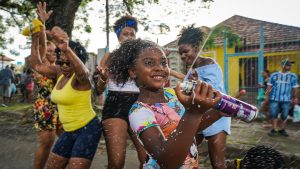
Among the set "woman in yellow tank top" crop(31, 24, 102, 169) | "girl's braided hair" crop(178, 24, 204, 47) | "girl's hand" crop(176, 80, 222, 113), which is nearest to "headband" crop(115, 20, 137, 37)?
"girl's braided hair" crop(178, 24, 204, 47)

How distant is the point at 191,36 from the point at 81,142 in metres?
1.53

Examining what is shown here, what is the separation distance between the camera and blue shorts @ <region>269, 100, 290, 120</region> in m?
7.04

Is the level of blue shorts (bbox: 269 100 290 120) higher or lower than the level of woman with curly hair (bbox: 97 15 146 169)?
lower

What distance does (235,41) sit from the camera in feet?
31.1

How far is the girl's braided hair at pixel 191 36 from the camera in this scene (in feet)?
11.8

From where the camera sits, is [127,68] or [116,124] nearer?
[127,68]

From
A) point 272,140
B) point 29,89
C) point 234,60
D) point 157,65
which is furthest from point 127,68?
point 29,89

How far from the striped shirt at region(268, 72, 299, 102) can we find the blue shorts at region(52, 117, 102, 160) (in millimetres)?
4743

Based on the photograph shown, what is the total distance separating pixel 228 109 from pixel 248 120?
0.16 meters

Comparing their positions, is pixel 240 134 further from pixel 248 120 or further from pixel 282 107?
pixel 248 120

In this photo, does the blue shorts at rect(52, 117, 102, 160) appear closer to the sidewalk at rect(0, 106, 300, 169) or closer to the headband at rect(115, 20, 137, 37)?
the headband at rect(115, 20, 137, 37)

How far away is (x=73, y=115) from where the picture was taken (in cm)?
326

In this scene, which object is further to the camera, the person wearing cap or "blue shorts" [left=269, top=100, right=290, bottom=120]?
"blue shorts" [left=269, top=100, right=290, bottom=120]

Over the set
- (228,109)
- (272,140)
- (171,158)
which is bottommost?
(272,140)
